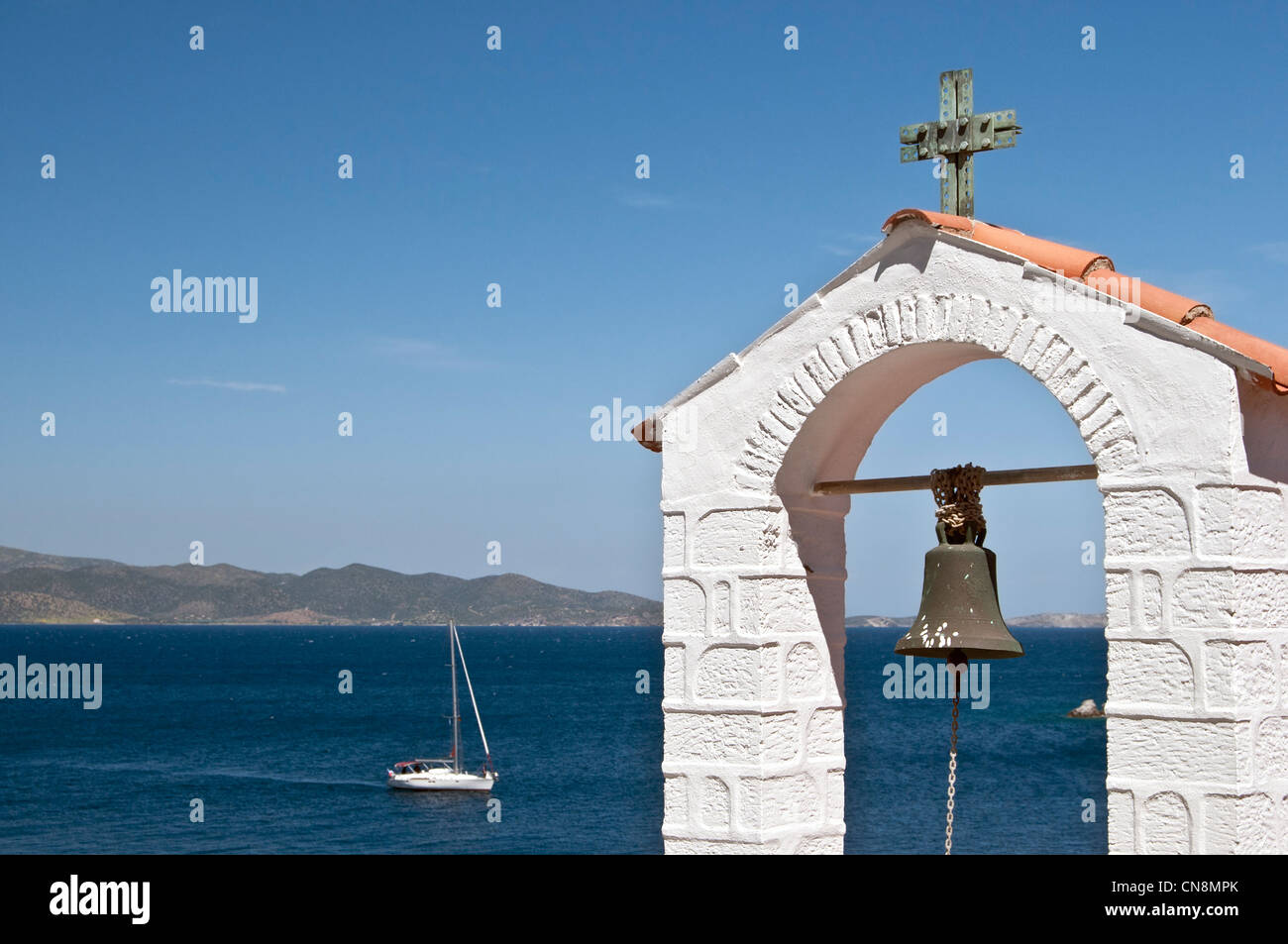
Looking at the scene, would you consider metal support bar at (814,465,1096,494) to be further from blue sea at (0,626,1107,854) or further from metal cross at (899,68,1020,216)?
blue sea at (0,626,1107,854)

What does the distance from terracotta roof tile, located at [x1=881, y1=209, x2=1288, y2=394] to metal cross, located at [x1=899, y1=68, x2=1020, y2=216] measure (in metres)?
0.25

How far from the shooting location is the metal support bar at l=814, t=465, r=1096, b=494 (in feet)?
19.2

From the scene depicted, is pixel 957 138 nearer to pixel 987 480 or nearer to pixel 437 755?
pixel 987 480

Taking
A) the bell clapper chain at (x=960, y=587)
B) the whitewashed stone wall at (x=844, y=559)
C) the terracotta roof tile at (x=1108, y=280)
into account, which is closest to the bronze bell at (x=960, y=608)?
the bell clapper chain at (x=960, y=587)

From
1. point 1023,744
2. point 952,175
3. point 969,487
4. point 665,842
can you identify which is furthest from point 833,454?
point 1023,744

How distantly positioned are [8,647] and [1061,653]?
12678 cm

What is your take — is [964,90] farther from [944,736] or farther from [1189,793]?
[944,736]

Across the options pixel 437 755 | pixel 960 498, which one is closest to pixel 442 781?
pixel 437 755

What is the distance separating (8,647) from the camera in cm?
17038

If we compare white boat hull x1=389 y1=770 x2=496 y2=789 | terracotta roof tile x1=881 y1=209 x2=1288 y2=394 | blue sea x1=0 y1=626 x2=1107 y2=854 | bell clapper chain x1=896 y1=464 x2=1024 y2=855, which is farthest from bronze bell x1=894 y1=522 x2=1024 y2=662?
white boat hull x1=389 y1=770 x2=496 y2=789

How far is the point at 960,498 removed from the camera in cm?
612

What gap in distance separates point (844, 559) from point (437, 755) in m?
75.0

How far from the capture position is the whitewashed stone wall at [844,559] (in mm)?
5090

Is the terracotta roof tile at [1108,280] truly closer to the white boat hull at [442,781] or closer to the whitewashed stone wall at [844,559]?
the whitewashed stone wall at [844,559]
